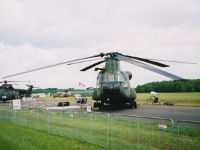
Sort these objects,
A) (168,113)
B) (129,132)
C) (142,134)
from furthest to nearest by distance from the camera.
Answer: (168,113) → (129,132) → (142,134)

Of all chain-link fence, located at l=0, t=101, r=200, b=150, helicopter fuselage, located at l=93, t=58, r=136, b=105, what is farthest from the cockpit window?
chain-link fence, located at l=0, t=101, r=200, b=150

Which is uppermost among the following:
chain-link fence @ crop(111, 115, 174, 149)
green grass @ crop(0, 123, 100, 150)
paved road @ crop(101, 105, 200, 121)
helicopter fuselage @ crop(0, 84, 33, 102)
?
helicopter fuselage @ crop(0, 84, 33, 102)

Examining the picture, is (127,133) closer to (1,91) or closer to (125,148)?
(125,148)

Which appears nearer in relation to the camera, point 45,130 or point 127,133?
point 127,133

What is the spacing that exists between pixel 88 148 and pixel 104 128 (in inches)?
45.8

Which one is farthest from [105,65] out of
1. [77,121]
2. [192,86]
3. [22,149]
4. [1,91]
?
[192,86]

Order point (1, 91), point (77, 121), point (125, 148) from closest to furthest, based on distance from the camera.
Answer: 1. point (125, 148)
2. point (77, 121)
3. point (1, 91)

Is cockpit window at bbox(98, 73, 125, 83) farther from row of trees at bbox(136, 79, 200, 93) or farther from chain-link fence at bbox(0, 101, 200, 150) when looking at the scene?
row of trees at bbox(136, 79, 200, 93)

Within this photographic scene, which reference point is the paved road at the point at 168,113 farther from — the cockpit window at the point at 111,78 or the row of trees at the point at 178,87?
the row of trees at the point at 178,87

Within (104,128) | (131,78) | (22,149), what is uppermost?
(131,78)

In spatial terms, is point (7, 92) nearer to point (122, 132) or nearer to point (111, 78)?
point (111, 78)

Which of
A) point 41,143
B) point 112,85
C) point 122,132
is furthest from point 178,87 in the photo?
point 122,132

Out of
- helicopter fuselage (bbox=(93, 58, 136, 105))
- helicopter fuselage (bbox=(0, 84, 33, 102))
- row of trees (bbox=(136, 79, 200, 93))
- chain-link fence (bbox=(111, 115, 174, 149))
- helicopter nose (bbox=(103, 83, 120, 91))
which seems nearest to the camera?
chain-link fence (bbox=(111, 115, 174, 149))

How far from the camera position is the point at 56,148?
9945mm
